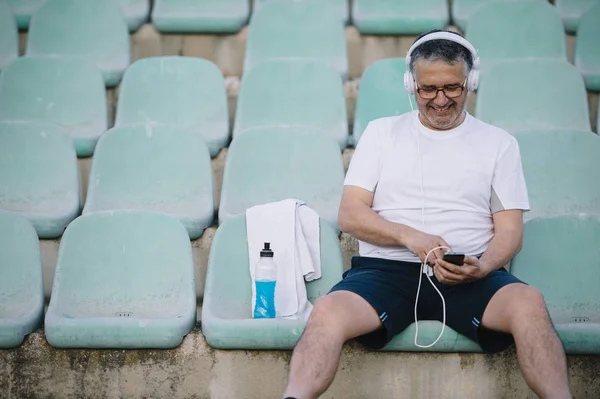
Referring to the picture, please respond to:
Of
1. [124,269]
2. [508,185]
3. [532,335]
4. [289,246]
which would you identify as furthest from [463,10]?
[532,335]

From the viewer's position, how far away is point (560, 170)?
3.38m

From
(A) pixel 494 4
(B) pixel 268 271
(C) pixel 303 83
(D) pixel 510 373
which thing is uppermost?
(A) pixel 494 4

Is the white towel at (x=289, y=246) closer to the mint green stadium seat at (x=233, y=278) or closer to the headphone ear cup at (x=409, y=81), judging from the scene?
the mint green stadium seat at (x=233, y=278)

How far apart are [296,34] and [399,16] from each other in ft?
1.66

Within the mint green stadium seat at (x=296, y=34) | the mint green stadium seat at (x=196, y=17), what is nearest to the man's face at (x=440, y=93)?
the mint green stadium seat at (x=296, y=34)

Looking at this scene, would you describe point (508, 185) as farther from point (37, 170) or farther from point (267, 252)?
point (37, 170)

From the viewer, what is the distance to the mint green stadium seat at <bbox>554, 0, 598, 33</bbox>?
449 centimetres

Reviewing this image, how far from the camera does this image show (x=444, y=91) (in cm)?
271

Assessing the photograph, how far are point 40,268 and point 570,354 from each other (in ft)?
5.54

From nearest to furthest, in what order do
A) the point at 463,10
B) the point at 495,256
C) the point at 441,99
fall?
1. the point at 495,256
2. the point at 441,99
3. the point at 463,10

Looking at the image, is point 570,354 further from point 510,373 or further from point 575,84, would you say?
point 575,84

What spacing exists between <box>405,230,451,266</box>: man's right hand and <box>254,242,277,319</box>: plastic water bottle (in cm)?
47

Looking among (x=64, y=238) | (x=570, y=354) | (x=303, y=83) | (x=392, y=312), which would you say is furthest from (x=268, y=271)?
(x=303, y=83)

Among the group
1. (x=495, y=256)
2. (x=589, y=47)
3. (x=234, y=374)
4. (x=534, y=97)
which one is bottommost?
(x=234, y=374)
